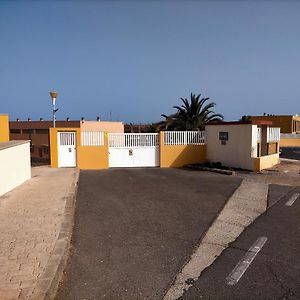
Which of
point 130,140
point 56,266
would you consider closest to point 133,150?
point 130,140

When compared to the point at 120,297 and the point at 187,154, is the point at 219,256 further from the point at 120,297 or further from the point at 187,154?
the point at 187,154

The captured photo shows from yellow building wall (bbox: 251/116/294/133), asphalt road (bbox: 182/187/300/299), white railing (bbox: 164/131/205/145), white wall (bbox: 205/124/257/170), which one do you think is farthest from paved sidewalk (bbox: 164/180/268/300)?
yellow building wall (bbox: 251/116/294/133)

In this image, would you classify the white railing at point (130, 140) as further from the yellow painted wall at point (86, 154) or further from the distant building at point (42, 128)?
the distant building at point (42, 128)

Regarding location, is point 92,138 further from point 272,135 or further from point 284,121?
point 284,121

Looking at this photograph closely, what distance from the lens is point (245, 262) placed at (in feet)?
17.0

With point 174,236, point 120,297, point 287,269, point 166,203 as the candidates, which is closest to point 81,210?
point 166,203

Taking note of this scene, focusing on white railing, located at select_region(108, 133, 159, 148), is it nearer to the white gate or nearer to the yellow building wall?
the white gate

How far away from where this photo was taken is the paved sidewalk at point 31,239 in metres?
4.27

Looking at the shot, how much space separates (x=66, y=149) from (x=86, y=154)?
113 cm

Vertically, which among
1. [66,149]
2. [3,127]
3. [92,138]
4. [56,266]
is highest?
[3,127]

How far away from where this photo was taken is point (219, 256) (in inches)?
216

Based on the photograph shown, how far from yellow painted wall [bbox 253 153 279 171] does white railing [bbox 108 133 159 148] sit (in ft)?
19.4

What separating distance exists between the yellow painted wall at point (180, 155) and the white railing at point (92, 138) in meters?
3.53

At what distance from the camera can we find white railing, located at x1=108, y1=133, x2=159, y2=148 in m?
18.9
